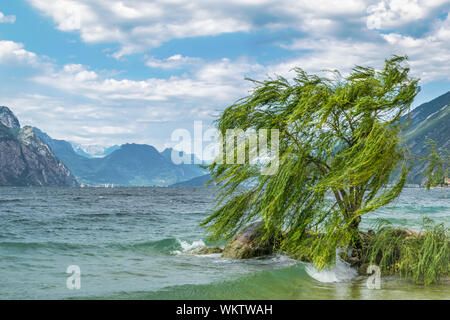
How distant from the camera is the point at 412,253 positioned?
10.8 meters

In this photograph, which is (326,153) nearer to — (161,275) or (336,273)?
(336,273)

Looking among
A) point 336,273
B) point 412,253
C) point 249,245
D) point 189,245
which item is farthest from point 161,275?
point 189,245

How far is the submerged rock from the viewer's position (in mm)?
14500

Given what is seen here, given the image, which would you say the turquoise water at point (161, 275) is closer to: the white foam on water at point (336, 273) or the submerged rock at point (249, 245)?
the white foam on water at point (336, 273)

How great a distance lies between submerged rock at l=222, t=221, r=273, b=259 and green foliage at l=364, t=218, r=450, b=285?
4.07m

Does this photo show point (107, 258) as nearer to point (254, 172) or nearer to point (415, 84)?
point (254, 172)

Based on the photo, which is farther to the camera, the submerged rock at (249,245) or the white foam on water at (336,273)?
the submerged rock at (249,245)

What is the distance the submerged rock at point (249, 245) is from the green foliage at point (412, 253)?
13.4ft

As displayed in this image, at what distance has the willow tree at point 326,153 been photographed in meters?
10.7

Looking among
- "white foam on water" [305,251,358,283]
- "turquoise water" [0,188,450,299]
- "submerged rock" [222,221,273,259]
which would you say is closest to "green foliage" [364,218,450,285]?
"turquoise water" [0,188,450,299]

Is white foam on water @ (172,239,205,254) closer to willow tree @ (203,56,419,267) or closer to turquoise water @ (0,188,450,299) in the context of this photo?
turquoise water @ (0,188,450,299)

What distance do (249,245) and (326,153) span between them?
16.4ft

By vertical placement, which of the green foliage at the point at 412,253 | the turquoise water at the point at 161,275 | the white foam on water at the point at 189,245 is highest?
the green foliage at the point at 412,253

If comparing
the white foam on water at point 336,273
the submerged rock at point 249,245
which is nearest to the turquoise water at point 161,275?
the white foam on water at point 336,273
